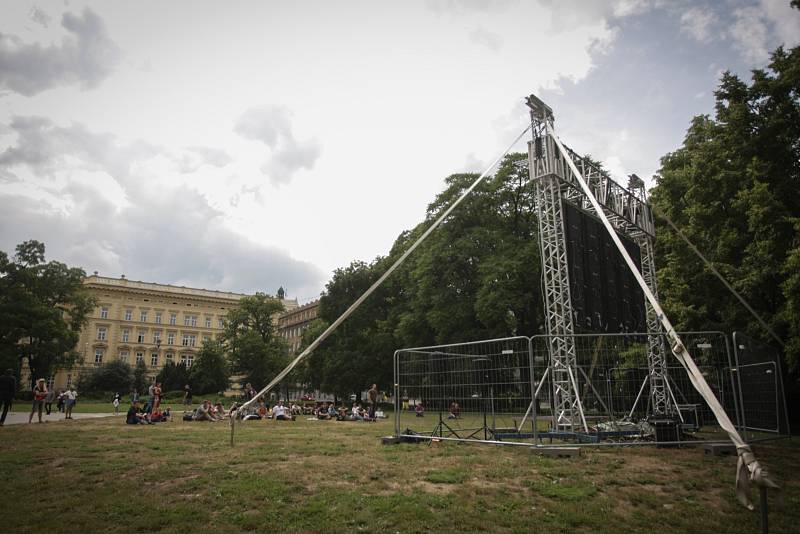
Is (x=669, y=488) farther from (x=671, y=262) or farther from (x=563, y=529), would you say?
(x=671, y=262)

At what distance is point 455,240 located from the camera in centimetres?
3509

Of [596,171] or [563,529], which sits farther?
[596,171]

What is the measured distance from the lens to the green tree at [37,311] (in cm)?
4853

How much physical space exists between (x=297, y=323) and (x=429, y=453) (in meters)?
106

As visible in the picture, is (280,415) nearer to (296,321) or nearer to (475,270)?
(475,270)

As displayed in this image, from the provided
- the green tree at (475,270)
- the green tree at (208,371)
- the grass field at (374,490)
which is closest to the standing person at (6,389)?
the grass field at (374,490)

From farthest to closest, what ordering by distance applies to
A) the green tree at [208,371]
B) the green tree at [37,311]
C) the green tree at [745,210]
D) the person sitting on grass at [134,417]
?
the green tree at [208,371], the green tree at [37,311], the person sitting on grass at [134,417], the green tree at [745,210]

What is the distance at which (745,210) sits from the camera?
66.4 ft

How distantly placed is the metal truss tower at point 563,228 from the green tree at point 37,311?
51.1 meters

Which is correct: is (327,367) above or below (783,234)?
below

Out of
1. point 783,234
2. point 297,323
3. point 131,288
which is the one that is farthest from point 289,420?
point 297,323

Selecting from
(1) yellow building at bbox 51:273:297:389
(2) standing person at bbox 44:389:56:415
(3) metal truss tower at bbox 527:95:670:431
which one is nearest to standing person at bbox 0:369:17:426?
(2) standing person at bbox 44:389:56:415

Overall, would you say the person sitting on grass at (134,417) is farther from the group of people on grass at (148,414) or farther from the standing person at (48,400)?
the standing person at (48,400)

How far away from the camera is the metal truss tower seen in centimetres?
1459
